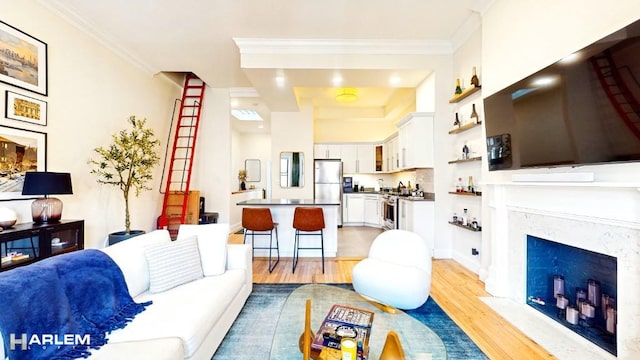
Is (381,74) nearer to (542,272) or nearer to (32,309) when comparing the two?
(542,272)

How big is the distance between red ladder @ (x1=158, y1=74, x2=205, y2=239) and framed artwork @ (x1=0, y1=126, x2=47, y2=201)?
2.51m

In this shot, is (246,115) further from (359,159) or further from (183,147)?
(359,159)

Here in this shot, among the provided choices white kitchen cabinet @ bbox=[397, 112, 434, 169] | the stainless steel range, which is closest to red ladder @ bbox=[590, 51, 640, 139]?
white kitchen cabinet @ bbox=[397, 112, 434, 169]

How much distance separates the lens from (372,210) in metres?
7.82

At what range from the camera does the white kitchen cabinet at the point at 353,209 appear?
798cm

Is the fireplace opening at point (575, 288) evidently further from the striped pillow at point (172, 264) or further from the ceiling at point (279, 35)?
the striped pillow at point (172, 264)

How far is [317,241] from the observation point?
467cm

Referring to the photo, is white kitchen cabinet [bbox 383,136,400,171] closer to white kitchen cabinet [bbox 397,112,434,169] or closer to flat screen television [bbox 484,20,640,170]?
white kitchen cabinet [bbox 397,112,434,169]

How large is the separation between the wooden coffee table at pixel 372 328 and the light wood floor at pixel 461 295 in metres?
0.83

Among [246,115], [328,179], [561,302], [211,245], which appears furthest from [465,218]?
[246,115]

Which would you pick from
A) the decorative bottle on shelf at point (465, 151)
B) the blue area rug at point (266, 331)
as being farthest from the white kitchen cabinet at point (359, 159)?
the blue area rug at point (266, 331)

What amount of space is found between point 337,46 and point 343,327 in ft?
12.5

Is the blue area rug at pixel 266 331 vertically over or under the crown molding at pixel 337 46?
under

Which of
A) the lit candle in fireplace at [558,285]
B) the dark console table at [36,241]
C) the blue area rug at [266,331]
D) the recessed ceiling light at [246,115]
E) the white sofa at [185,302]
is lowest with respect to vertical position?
the blue area rug at [266,331]
